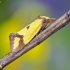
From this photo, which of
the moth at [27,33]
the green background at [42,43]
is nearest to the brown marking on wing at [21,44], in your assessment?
the moth at [27,33]

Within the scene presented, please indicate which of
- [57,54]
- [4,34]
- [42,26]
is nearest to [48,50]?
[57,54]

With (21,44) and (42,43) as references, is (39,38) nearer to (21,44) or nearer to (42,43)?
(21,44)

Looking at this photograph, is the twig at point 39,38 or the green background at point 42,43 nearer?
the twig at point 39,38

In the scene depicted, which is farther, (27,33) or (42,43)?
(42,43)

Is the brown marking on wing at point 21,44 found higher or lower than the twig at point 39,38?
higher

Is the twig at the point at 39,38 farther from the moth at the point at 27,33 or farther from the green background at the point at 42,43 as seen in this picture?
the green background at the point at 42,43

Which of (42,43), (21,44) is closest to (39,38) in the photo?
(21,44)

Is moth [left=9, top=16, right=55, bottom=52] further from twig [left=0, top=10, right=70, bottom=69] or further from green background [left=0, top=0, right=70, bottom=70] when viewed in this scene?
green background [left=0, top=0, right=70, bottom=70]

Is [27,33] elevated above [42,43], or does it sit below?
below

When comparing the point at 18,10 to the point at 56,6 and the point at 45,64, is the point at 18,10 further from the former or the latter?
the point at 45,64
